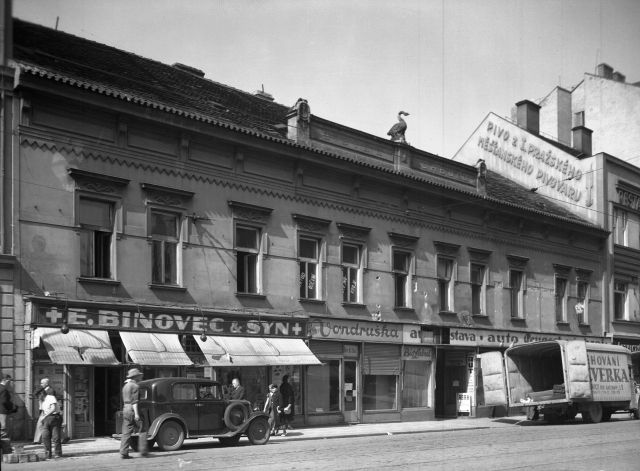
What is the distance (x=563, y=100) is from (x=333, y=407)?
30.6 metres

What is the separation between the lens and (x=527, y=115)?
42.3m

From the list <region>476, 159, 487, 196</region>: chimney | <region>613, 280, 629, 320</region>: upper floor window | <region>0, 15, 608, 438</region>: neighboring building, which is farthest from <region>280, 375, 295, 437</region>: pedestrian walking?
<region>613, 280, 629, 320</region>: upper floor window

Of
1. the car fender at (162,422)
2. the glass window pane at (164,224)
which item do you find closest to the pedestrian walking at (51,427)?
the car fender at (162,422)

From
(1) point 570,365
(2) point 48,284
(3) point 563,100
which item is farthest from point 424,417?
(3) point 563,100

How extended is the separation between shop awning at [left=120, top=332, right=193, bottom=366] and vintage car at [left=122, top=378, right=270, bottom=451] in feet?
6.36

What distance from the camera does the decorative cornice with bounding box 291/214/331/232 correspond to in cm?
2398

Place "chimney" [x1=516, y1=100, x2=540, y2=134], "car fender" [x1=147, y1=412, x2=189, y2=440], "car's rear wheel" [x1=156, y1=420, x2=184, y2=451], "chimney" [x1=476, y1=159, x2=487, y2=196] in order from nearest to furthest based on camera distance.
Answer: "car fender" [x1=147, y1=412, x2=189, y2=440] < "car's rear wheel" [x1=156, y1=420, x2=184, y2=451] < "chimney" [x1=476, y1=159, x2=487, y2=196] < "chimney" [x1=516, y1=100, x2=540, y2=134]

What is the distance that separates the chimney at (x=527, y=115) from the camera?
4216 centimetres

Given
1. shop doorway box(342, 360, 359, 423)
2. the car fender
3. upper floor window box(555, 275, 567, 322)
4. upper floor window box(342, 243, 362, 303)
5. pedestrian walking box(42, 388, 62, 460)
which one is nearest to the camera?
pedestrian walking box(42, 388, 62, 460)

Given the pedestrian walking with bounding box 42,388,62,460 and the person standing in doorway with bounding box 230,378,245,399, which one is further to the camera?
the person standing in doorway with bounding box 230,378,245,399

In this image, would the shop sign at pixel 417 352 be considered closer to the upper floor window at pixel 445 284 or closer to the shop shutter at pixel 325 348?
the upper floor window at pixel 445 284

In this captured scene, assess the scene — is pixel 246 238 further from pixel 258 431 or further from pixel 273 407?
pixel 258 431

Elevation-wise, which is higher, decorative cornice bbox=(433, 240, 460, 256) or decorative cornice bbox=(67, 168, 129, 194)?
decorative cornice bbox=(67, 168, 129, 194)

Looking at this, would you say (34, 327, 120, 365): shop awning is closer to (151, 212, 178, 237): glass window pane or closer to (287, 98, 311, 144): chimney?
(151, 212, 178, 237): glass window pane
